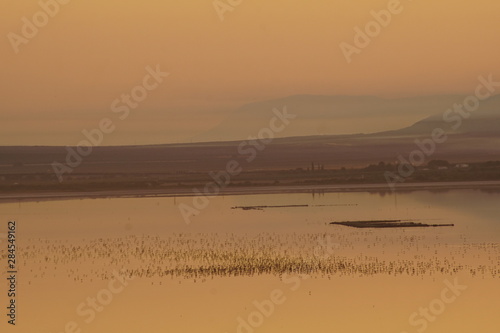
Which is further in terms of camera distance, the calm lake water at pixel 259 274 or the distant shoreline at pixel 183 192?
the distant shoreline at pixel 183 192

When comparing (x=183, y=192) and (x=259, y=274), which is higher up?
(x=183, y=192)

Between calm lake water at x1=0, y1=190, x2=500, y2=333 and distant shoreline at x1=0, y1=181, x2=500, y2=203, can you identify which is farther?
distant shoreline at x1=0, y1=181, x2=500, y2=203

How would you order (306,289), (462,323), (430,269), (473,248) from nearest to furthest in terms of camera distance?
1. (462,323)
2. (306,289)
3. (430,269)
4. (473,248)

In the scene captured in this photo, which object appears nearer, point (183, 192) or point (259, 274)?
point (259, 274)

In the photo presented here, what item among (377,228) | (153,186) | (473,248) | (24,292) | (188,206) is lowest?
(24,292)

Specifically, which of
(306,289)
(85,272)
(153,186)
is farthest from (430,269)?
(153,186)

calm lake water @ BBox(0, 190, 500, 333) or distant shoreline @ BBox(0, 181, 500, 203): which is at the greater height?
distant shoreline @ BBox(0, 181, 500, 203)

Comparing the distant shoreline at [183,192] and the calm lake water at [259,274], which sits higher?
the distant shoreline at [183,192]

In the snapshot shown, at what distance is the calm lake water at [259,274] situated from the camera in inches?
583

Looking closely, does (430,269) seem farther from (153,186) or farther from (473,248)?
(153,186)

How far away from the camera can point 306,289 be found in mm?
16766

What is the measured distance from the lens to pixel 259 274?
18.2 metres

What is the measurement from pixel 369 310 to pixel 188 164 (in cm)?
7257

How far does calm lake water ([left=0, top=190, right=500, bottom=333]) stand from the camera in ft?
48.6
